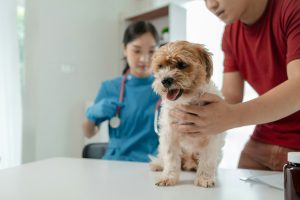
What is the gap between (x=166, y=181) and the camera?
880mm

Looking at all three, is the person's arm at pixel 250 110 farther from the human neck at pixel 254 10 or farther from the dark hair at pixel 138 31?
the dark hair at pixel 138 31

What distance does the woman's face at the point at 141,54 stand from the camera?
1712 mm

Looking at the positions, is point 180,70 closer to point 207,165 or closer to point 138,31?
point 207,165

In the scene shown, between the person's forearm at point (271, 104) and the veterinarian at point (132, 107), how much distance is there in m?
0.84

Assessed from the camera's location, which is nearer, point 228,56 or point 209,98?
point 209,98

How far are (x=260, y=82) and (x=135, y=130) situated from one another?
723 millimetres

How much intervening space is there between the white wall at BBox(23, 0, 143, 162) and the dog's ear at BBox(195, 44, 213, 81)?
2.03 meters

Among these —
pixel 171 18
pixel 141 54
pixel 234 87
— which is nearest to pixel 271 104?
pixel 234 87

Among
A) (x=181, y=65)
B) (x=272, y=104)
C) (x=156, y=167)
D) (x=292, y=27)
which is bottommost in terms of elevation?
(x=156, y=167)

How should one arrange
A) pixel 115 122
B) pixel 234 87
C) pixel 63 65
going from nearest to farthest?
pixel 234 87, pixel 115 122, pixel 63 65

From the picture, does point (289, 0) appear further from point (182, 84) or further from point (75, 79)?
point (75, 79)

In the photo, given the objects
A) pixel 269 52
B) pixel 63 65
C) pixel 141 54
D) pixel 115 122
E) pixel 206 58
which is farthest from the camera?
pixel 63 65

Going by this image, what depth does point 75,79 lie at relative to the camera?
3.01 metres

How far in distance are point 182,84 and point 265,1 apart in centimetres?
53
